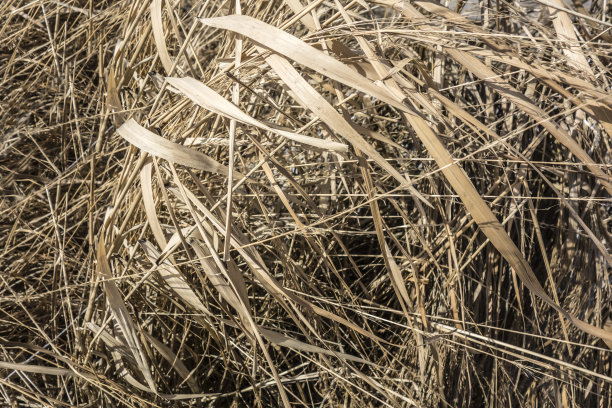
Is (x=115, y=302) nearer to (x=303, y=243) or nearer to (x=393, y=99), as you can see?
(x=303, y=243)

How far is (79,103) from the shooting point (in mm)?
986

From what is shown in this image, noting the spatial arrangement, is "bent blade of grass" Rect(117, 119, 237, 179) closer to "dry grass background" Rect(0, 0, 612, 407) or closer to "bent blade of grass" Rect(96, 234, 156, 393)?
"dry grass background" Rect(0, 0, 612, 407)

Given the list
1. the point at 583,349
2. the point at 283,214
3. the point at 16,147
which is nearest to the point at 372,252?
the point at 283,214

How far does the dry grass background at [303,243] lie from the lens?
1.96 feet

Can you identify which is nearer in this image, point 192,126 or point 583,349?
point 192,126

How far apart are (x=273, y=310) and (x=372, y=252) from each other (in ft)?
0.53

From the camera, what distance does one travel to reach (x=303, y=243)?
78 centimetres

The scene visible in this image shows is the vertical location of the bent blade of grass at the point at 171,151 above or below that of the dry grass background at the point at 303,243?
above

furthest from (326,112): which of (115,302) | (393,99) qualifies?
(115,302)

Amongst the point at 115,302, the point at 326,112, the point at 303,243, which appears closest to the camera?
the point at 326,112

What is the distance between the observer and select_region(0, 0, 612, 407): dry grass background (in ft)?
1.96

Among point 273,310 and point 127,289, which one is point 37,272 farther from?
point 273,310

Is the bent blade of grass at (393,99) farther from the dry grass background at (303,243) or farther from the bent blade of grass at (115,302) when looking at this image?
the bent blade of grass at (115,302)

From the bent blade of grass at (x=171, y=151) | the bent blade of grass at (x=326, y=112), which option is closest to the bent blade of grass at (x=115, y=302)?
the bent blade of grass at (x=171, y=151)
